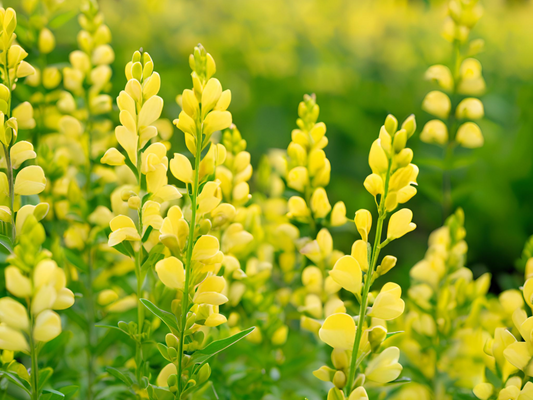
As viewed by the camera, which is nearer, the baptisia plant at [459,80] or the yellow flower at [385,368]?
the yellow flower at [385,368]

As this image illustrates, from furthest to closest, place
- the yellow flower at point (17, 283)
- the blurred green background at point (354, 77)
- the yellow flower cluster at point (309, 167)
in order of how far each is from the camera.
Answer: the blurred green background at point (354, 77) → the yellow flower cluster at point (309, 167) → the yellow flower at point (17, 283)

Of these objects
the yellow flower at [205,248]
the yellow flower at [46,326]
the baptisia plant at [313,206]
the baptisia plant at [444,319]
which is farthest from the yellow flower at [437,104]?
the yellow flower at [46,326]

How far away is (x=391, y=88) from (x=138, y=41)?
0.98 m

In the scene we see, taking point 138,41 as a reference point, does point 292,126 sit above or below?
below

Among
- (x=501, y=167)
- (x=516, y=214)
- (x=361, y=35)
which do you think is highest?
(x=361, y=35)

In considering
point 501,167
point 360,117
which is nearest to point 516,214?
point 501,167

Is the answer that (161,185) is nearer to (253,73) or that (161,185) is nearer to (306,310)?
(306,310)

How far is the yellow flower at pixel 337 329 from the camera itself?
369 mm

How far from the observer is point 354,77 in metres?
1.92

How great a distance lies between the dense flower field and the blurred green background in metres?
0.45

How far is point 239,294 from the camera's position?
60 cm

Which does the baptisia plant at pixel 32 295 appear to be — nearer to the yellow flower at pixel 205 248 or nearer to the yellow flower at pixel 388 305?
the yellow flower at pixel 205 248

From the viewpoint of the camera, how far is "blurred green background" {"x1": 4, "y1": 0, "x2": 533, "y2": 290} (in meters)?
1.55

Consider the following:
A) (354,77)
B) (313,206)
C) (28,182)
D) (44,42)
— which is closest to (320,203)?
(313,206)
